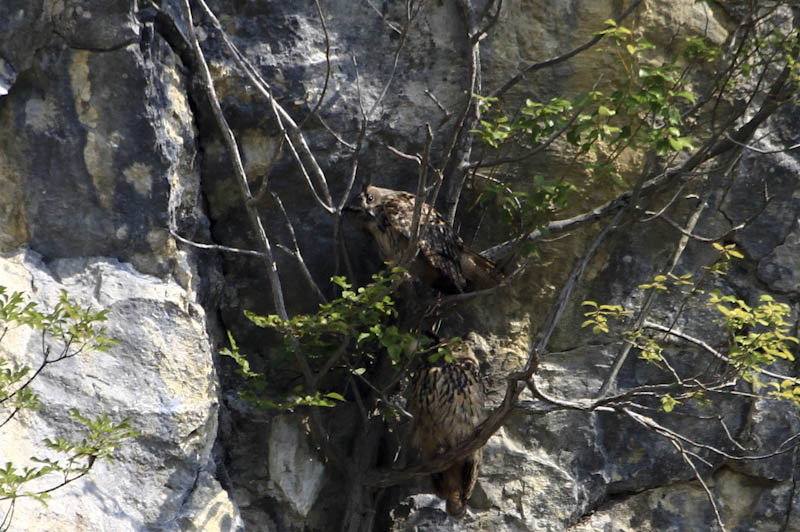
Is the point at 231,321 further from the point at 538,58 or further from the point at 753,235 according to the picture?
the point at 753,235

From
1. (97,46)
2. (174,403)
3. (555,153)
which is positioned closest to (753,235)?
(555,153)

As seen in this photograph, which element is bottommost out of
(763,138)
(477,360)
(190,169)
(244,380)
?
(244,380)

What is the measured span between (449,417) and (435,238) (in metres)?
0.81

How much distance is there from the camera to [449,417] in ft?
14.4

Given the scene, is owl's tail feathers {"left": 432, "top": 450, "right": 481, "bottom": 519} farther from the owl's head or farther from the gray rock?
the owl's head

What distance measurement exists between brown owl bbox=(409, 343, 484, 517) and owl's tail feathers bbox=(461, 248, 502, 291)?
0.31 m

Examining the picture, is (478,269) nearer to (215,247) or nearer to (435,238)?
(435,238)

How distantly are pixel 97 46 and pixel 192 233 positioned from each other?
88 centimetres

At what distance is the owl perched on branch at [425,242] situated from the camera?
14.2 ft

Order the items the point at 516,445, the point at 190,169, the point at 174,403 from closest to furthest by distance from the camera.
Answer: the point at 174,403 < the point at 190,169 < the point at 516,445

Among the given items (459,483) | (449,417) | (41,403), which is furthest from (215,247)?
(459,483)

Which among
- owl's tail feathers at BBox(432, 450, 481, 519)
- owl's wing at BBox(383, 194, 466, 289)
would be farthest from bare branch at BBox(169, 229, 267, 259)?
owl's tail feathers at BBox(432, 450, 481, 519)

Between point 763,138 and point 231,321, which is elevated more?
point 763,138

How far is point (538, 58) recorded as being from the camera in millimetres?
4758
